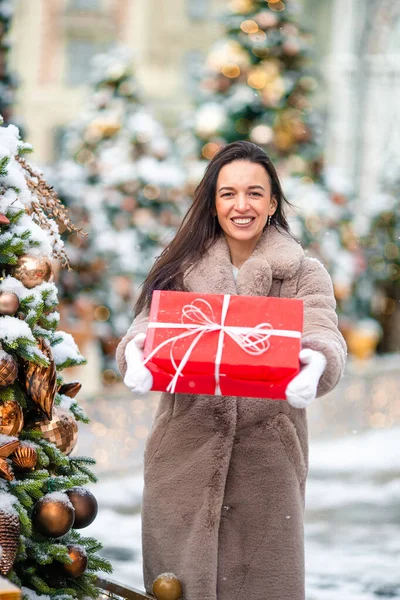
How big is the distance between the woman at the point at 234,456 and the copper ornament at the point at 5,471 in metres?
0.43

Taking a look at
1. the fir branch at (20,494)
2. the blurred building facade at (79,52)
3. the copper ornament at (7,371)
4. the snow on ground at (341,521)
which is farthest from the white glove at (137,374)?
the blurred building facade at (79,52)

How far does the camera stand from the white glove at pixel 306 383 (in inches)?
103

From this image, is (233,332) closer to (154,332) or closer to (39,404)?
(154,332)

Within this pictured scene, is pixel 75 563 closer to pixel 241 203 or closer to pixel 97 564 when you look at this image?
pixel 97 564

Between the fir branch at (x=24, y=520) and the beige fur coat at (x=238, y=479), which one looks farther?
the beige fur coat at (x=238, y=479)

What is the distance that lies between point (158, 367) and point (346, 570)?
295 cm

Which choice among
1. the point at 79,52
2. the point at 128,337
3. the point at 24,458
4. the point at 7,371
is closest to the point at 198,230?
the point at 128,337

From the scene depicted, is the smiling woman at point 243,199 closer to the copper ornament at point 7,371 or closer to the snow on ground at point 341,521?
the copper ornament at point 7,371

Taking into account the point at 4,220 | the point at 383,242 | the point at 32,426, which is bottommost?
the point at 32,426

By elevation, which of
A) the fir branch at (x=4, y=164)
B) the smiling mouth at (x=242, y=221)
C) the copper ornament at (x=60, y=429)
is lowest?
the copper ornament at (x=60, y=429)

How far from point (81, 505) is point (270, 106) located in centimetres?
717

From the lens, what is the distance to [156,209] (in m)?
8.72

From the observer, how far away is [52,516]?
2.75m

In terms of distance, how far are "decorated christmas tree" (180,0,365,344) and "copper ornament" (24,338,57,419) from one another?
21.9 feet
